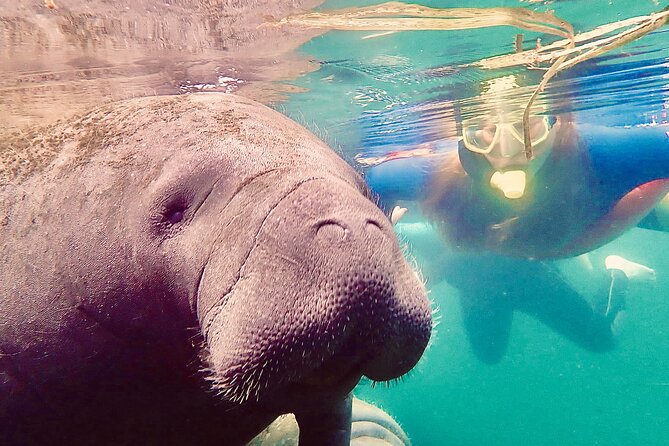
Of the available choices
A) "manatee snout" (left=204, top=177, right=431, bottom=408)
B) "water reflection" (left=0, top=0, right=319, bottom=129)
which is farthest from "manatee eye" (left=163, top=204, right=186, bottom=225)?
"water reflection" (left=0, top=0, right=319, bottom=129)

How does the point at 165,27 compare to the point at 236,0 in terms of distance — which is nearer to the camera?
the point at 236,0

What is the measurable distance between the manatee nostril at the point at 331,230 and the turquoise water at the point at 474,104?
1.27 metres

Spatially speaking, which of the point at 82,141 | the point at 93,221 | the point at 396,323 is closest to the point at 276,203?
the point at 396,323

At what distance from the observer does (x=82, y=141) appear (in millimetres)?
2729

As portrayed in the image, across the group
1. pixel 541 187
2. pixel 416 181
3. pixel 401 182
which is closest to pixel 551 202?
pixel 541 187

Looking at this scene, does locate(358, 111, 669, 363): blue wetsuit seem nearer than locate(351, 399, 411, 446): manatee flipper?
No

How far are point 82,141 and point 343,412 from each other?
1.96 m

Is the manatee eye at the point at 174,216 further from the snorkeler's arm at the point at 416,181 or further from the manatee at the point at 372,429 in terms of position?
the snorkeler's arm at the point at 416,181

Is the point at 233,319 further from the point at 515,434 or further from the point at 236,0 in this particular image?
the point at 515,434

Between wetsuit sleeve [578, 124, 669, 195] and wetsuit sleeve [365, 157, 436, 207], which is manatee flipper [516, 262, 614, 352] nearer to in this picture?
wetsuit sleeve [365, 157, 436, 207]

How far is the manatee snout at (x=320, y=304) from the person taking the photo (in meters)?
1.57

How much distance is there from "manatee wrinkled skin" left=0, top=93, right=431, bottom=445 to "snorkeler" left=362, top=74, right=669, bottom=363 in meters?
7.65

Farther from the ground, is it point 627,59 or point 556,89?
point 627,59

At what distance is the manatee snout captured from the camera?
1.57 metres
